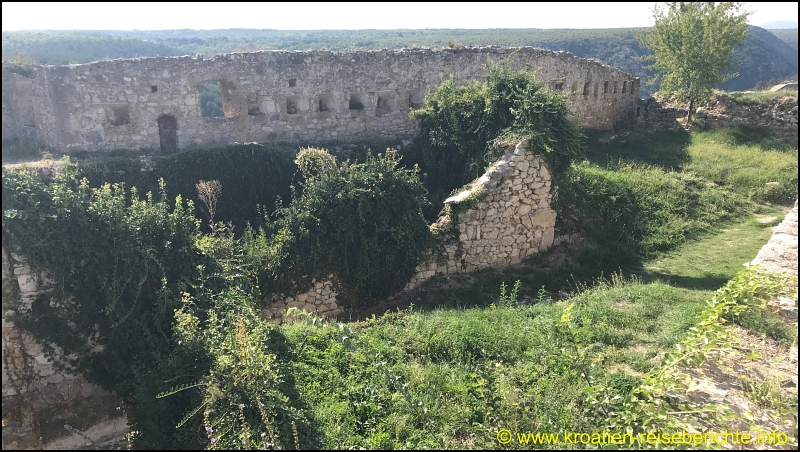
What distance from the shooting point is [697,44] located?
676 inches

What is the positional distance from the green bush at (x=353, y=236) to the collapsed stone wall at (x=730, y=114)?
13.5 metres

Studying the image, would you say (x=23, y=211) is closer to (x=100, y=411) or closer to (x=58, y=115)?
(x=100, y=411)

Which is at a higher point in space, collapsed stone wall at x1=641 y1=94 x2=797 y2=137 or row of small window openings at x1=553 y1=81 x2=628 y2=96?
row of small window openings at x1=553 y1=81 x2=628 y2=96

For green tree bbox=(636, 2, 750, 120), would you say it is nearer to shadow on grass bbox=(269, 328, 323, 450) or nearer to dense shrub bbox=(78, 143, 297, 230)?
dense shrub bbox=(78, 143, 297, 230)

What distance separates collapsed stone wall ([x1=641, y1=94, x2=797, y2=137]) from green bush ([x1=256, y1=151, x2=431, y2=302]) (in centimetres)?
1355

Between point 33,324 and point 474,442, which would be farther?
point 33,324

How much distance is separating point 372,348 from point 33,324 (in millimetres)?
4813

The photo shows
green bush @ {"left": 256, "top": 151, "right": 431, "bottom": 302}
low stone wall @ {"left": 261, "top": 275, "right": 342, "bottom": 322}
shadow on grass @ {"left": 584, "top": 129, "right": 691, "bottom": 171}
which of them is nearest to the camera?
low stone wall @ {"left": 261, "top": 275, "right": 342, "bottom": 322}

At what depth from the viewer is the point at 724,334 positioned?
5.25m

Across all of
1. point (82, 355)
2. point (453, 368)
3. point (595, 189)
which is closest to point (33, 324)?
point (82, 355)

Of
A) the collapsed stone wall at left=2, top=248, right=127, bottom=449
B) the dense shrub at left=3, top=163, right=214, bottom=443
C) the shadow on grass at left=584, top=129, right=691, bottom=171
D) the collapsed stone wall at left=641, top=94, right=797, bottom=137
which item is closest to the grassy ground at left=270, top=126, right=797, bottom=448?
the dense shrub at left=3, top=163, right=214, bottom=443

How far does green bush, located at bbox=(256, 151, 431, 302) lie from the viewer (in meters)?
9.43

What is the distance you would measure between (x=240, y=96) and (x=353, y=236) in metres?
6.43

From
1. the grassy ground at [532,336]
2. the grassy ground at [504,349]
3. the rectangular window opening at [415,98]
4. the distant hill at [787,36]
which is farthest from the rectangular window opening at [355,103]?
the distant hill at [787,36]
